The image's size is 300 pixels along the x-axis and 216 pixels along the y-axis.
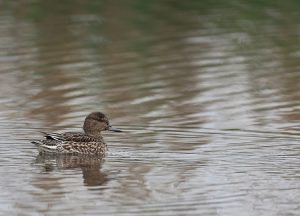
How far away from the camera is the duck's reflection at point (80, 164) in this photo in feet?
38.0

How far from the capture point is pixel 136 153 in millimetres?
12578

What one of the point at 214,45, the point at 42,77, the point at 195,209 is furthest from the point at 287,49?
the point at 195,209

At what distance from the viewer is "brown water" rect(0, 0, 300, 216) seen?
10.5 meters

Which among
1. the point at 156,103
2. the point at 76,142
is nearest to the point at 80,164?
the point at 76,142

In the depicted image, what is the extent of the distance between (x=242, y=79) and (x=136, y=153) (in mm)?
4881

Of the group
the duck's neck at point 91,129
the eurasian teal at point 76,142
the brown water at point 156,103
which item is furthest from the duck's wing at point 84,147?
the duck's neck at point 91,129

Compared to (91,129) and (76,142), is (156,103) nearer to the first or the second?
(91,129)

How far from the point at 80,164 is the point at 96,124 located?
3.58ft

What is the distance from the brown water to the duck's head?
0.21m

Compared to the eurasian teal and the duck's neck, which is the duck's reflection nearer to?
the eurasian teal

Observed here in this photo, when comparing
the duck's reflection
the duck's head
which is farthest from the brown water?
the duck's head

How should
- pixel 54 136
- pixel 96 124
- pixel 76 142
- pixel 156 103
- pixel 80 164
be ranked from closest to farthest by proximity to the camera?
1. pixel 80 164
2. pixel 54 136
3. pixel 76 142
4. pixel 96 124
5. pixel 156 103

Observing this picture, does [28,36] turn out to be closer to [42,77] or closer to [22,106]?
[42,77]

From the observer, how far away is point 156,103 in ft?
51.0
